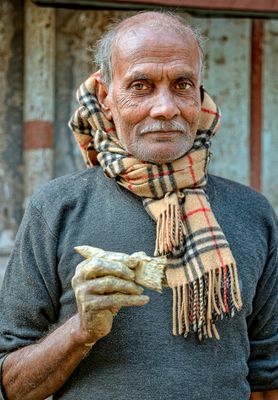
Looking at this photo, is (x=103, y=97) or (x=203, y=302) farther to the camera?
(x=103, y=97)

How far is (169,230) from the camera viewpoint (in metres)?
2.38

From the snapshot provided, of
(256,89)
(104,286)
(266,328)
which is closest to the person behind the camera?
(104,286)

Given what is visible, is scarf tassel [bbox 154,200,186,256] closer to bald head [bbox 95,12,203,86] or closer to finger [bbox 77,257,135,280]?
finger [bbox 77,257,135,280]

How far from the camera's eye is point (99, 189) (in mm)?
2535

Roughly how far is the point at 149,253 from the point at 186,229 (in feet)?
0.40

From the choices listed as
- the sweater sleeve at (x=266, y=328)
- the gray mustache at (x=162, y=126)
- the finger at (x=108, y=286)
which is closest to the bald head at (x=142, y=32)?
the gray mustache at (x=162, y=126)

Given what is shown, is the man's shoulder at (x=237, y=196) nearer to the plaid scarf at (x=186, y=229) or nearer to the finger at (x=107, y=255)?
the plaid scarf at (x=186, y=229)

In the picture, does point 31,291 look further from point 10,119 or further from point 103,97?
point 10,119

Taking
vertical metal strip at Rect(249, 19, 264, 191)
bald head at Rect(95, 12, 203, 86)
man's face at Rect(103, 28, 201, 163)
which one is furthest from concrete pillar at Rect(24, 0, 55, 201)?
man's face at Rect(103, 28, 201, 163)

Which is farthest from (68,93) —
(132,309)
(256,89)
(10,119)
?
(132,309)

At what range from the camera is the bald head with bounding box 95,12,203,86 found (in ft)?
8.35

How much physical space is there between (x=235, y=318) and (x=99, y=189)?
0.52m

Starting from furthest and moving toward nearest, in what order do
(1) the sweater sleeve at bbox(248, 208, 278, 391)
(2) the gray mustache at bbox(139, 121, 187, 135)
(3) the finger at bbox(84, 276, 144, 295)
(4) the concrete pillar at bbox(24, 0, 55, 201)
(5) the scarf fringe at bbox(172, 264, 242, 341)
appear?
(4) the concrete pillar at bbox(24, 0, 55, 201), (1) the sweater sleeve at bbox(248, 208, 278, 391), (2) the gray mustache at bbox(139, 121, 187, 135), (5) the scarf fringe at bbox(172, 264, 242, 341), (3) the finger at bbox(84, 276, 144, 295)

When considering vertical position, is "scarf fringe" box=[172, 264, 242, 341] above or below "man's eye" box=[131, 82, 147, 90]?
below
